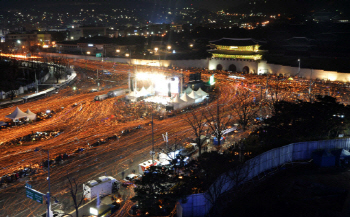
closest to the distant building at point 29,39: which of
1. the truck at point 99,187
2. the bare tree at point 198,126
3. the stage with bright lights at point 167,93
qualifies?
the stage with bright lights at point 167,93

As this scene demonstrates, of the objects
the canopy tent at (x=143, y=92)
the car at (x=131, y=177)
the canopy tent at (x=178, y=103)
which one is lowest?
the car at (x=131, y=177)

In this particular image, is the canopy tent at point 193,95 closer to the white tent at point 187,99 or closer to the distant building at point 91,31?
the white tent at point 187,99

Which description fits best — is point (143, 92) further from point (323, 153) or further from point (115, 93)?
point (323, 153)

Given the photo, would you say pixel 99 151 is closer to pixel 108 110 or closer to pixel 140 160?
pixel 140 160

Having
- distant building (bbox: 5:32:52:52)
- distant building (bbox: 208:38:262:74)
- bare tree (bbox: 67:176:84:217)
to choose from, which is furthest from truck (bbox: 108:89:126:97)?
distant building (bbox: 5:32:52:52)

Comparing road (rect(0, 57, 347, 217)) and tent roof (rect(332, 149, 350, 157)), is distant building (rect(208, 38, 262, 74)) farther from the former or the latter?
tent roof (rect(332, 149, 350, 157))

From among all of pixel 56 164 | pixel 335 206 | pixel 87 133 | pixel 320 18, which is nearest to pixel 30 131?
pixel 87 133
